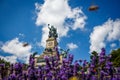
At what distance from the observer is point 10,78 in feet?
18.7

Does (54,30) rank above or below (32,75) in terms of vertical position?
above

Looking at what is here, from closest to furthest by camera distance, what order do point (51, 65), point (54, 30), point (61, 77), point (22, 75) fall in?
point (61, 77), point (22, 75), point (51, 65), point (54, 30)

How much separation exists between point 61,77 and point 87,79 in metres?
0.71

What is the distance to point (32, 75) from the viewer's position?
5781mm

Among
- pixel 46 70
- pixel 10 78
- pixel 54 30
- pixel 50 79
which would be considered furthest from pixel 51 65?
pixel 54 30

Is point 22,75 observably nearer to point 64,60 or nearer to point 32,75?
point 32,75

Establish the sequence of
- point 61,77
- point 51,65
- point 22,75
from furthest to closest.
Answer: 1. point 51,65
2. point 22,75
3. point 61,77

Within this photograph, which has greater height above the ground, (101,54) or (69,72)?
(101,54)

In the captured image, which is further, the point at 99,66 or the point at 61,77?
the point at 99,66

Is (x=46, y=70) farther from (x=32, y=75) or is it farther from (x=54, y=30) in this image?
(x=54, y=30)

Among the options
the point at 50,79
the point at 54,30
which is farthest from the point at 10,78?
the point at 54,30

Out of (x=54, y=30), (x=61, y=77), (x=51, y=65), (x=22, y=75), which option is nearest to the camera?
(x=61, y=77)

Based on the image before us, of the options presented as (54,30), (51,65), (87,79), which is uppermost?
(54,30)

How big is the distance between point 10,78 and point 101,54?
2.20 metres
